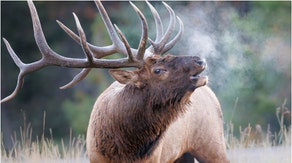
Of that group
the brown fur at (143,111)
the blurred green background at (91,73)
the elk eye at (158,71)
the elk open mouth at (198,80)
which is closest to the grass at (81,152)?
the brown fur at (143,111)

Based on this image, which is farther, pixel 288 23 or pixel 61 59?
pixel 288 23

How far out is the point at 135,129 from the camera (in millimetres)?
7398

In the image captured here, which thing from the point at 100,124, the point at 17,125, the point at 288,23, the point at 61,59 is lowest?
the point at 17,125

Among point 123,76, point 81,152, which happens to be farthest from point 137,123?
point 81,152

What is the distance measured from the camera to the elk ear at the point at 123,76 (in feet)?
24.0

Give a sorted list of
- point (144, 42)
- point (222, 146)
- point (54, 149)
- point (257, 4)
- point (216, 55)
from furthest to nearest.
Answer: point (257, 4), point (216, 55), point (54, 149), point (222, 146), point (144, 42)

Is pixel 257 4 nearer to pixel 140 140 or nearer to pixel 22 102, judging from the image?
pixel 22 102

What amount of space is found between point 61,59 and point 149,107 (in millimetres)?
781

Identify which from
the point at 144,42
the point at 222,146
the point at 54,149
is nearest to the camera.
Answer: the point at 144,42

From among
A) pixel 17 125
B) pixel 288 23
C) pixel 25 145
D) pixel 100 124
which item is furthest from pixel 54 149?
pixel 288 23

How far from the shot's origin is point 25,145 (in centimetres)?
1092

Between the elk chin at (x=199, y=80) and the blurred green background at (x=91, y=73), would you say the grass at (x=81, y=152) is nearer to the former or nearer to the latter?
the elk chin at (x=199, y=80)

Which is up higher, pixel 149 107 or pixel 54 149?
pixel 149 107

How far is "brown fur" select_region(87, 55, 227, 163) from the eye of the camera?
7160 millimetres
